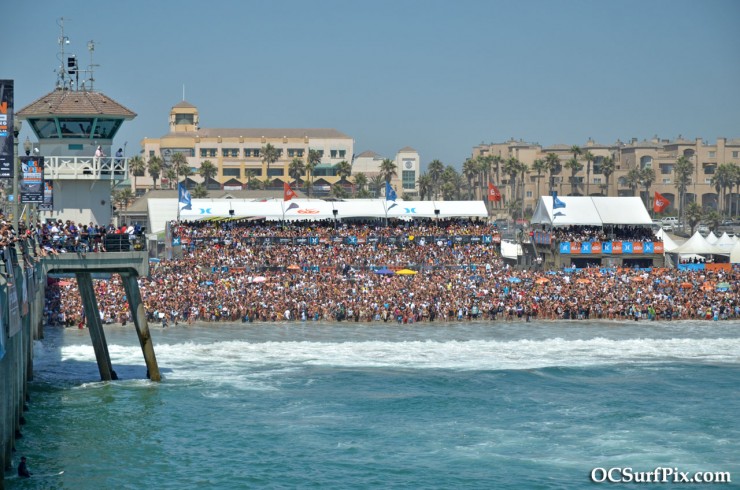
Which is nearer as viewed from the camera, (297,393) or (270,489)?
(270,489)

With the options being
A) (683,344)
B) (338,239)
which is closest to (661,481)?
(683,344)

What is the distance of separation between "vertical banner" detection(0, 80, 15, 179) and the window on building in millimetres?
124379

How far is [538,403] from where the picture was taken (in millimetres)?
34344

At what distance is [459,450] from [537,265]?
42.0m

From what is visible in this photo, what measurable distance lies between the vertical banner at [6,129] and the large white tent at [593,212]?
1904 inches

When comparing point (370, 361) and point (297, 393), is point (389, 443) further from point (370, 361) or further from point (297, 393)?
point (370, 361)

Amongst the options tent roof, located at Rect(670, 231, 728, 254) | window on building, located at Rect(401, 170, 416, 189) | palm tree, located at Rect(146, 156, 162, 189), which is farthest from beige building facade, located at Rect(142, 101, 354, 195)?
tent roof, located at Rect(670, 231, 728, 254)

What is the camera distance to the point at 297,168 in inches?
4818

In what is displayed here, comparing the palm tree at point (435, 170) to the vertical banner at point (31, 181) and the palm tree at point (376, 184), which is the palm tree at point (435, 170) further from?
the vertical banner at point (31, 181)

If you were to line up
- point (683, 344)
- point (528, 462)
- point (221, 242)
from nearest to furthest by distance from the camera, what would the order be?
point (528, 462), point (683, 344), point (221, 242)

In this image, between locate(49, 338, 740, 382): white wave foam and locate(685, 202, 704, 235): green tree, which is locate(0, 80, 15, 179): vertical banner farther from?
locate(685, 202, 704, 235): green tree

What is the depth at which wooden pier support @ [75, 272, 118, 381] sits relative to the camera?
37.2m

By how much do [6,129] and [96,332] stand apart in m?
12.3

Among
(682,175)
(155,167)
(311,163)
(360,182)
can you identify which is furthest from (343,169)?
(682,175)
